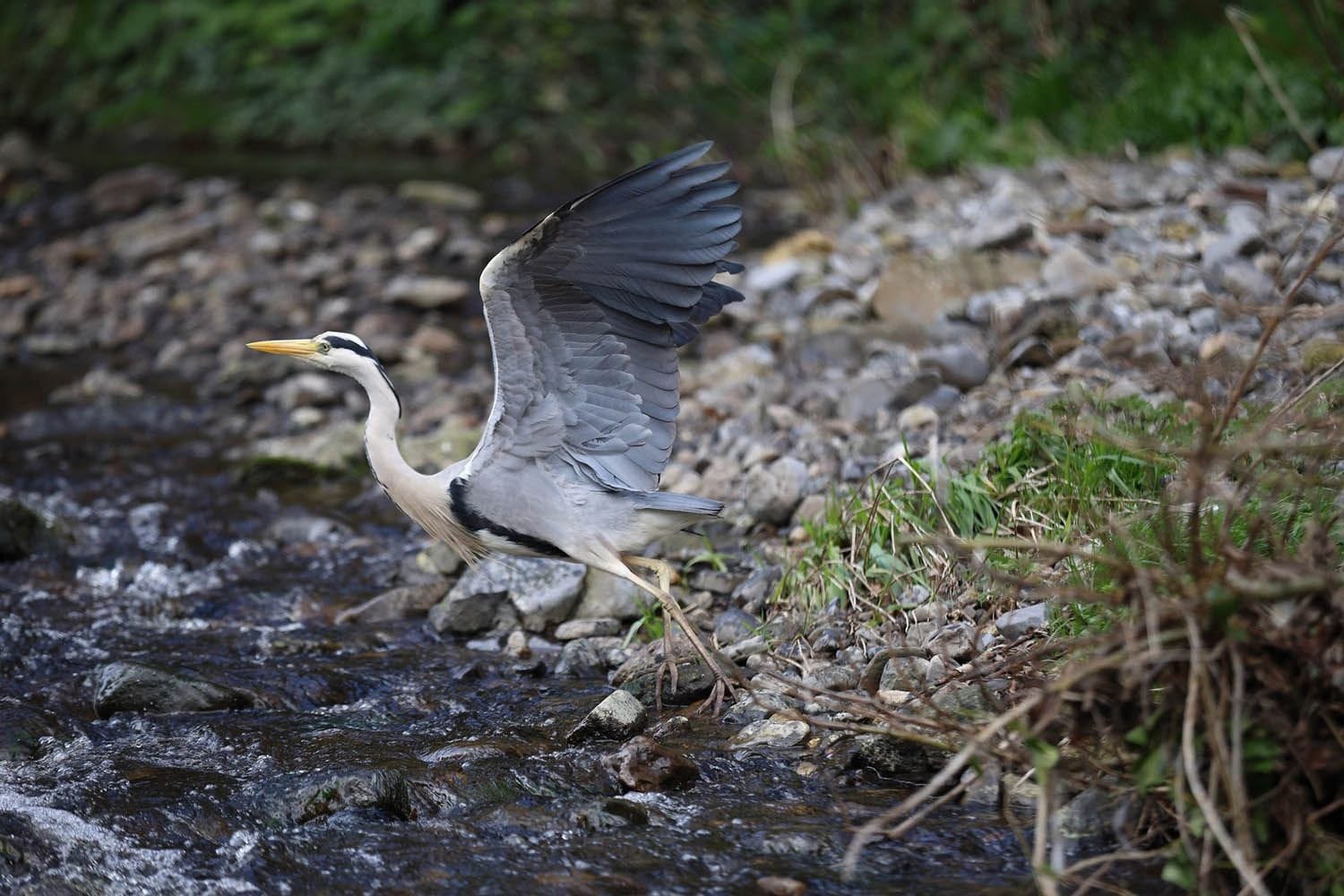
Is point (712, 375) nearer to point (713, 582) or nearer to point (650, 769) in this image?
point (713, 582)

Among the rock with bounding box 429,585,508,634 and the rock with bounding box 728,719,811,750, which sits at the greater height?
the rock with bounding box 429,585,508,634

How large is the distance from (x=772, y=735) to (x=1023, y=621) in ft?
2.63

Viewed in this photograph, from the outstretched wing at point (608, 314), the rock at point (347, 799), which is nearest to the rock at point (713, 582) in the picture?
the outstretched wing at point (608, 314)

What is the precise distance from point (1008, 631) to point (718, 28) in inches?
371

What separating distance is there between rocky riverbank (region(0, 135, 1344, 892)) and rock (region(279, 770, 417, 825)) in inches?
26.6

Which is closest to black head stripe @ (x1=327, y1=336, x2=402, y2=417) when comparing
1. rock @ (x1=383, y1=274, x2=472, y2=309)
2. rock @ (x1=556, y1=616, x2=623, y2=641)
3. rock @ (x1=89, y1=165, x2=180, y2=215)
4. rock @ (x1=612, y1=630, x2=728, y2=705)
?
rock @ (x1=556, y1=616, x2=623, y2=641)

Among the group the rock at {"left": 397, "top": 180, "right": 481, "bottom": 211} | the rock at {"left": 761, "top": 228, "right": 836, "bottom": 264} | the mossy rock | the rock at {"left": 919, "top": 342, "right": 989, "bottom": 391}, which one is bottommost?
the rock at {"left": 919, "top": 342, "right": 989, "bottom": 391}

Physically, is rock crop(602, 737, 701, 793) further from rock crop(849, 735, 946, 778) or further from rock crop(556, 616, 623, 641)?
rock crop(556, 616, 623, 641)

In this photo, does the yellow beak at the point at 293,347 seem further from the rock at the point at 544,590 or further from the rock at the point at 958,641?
the rock at the point at 958,641

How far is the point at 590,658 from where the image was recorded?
4.73m

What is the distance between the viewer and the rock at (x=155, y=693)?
4.29m

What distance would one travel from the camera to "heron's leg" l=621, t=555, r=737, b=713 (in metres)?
4.23

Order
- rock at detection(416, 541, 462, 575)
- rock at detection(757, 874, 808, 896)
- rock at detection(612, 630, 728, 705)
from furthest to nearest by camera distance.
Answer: rock at detection(416, 541, 462, 575) → rock at detection(612, 630, 728, 705) → rock at detection(757, 874, 808, 896)

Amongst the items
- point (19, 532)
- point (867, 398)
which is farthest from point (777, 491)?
point (19, 532)
